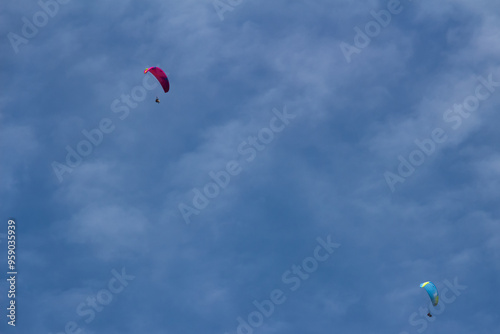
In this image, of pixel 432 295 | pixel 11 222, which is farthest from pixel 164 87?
pixel 432 295

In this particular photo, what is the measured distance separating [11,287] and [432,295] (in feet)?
210

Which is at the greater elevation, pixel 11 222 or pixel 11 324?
pixel 11 222

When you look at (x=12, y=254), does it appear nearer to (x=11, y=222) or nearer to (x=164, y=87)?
(x=11, y=222)

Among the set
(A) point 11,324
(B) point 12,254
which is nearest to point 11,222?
(B) point 12,254

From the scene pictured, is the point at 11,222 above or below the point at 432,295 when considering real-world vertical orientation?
above

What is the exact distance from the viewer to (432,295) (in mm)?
143000

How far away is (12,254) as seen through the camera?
5153 inches

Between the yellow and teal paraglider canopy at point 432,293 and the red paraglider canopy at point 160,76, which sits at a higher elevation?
the red paraglider canopy at point 160,76

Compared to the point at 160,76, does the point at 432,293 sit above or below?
below

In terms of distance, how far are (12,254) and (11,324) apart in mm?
9962

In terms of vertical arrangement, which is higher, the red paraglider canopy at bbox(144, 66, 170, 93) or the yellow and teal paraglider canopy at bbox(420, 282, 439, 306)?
the red paraglider canopy at bbox(144, 66, 170, 93)

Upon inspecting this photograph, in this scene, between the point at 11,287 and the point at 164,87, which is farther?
the point at 164,87

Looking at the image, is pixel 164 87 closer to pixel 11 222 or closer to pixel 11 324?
pixel 11 222

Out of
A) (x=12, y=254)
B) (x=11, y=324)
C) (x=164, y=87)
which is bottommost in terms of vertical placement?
(x=11, y=324)
